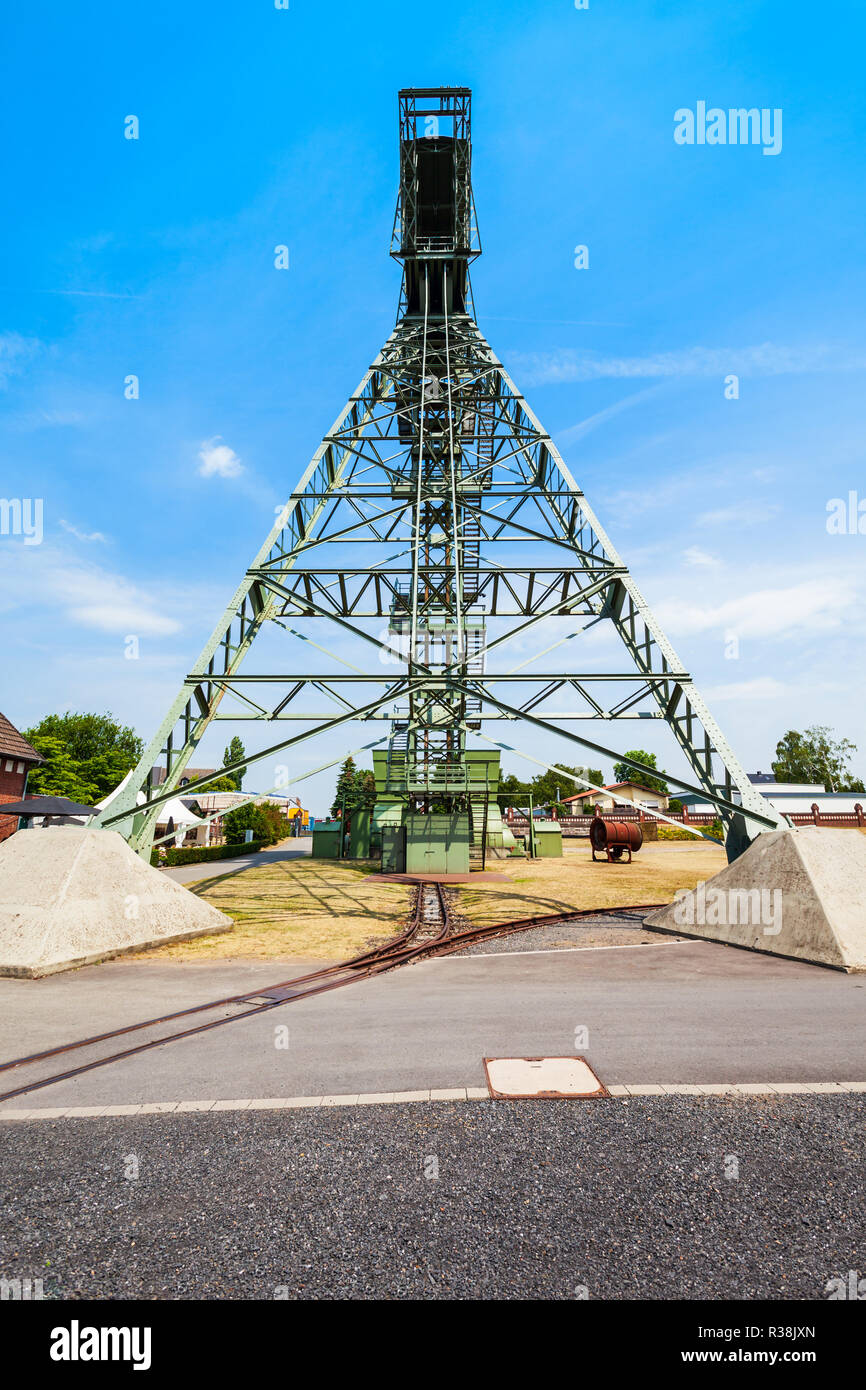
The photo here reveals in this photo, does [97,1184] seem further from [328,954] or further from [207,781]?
[207,781]

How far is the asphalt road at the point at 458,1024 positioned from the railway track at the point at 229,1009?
0.21 metres

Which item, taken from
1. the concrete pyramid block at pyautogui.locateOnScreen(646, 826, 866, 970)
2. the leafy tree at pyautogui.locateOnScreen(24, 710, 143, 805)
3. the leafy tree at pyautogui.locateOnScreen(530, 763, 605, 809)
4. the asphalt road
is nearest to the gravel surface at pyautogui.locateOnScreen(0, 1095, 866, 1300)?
the asphalt road

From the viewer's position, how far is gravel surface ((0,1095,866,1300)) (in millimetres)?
2795

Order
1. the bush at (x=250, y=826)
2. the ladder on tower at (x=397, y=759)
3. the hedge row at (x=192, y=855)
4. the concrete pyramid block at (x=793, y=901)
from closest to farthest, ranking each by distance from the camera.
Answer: the concrete pyramid block at (x=793, y=901), the ladder on tower at (x=397, y=759), the hedge row at (x=192, y=855), the bush at (x=250, y=826)

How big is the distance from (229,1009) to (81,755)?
74.7 metres

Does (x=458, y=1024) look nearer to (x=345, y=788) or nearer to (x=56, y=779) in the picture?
(x=345, y=788)

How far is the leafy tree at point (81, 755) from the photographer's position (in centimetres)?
5444

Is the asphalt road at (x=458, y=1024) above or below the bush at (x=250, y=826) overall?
above

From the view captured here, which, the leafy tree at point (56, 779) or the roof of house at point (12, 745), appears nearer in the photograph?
the roof of house at point (12, 745)

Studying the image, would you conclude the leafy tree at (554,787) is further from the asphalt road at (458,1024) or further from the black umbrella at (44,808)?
the asphalt road at (458,1024)

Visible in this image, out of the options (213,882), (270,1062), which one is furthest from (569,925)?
(213,882)

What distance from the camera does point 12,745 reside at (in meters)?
33.8

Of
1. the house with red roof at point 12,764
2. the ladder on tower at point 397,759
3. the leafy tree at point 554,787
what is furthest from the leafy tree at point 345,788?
the leafy tree at point 554,787
